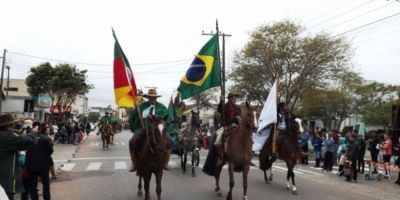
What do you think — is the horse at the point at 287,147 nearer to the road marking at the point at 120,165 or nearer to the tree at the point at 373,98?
the road marking at the point at 120,165

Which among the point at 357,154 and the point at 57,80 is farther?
the point at 57,80

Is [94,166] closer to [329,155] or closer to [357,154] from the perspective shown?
[329,155]

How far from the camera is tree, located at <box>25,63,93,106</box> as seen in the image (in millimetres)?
50688

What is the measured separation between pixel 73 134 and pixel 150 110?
2854 centimetres

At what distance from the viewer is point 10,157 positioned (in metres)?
7.73

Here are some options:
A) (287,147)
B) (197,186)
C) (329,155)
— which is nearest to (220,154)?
(197,186)

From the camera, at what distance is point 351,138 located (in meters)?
19.0

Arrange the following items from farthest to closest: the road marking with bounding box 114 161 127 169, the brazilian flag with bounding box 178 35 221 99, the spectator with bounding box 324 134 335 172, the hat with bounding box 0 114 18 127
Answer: the spectator with bounding box 324 134 335 172
the road marking with bounding box 114 161 127 169
the brazilian flag with bounding box 178 35 221 99
the hat with bounding box 0 114 18 127

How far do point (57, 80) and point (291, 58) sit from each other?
2577 centimetres

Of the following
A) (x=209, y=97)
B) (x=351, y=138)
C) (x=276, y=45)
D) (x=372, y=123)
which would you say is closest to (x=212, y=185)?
(x=351, y=138)

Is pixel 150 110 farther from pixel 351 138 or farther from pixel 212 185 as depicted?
pixel 351 138

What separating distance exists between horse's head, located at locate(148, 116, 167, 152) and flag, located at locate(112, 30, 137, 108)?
111 centimetres

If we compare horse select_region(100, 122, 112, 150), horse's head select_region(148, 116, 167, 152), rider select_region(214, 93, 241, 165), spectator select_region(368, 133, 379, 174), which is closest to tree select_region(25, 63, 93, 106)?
horse select_region(100, 122, 112, 150)

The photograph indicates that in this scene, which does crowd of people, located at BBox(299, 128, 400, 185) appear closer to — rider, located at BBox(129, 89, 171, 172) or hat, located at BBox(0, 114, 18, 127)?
rider, located at BBox(129, 89, 171, 172)
